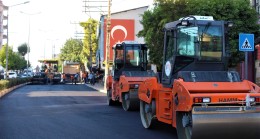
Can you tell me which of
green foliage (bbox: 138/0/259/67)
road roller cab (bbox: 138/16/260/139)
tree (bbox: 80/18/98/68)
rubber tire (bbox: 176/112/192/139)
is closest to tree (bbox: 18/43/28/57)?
tree (bbox: 80/18/98/68)

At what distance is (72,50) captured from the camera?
9075cm

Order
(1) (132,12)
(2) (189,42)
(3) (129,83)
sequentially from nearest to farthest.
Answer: (2) (189,42) < (3) (129,83) < (1) (132,12)

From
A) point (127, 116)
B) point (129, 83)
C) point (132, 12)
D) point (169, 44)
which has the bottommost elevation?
point (127, 116)

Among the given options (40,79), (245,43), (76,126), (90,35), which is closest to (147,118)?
(76,126)

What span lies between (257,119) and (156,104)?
10.8 feet

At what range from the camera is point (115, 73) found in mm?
18875

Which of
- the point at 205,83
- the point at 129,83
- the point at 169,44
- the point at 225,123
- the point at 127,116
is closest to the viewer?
the point at 225,123

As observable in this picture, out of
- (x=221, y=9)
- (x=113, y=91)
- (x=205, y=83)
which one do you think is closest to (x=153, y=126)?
(x=205, y=83)

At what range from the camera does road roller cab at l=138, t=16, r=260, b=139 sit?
8141 millimetres

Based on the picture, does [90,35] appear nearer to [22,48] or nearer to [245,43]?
[245,43]

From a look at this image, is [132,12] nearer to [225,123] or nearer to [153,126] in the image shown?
[153,126]

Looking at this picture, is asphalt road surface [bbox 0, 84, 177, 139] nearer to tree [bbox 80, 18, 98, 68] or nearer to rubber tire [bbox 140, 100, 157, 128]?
rubber tire [bbox 140, 100, 157, 128]

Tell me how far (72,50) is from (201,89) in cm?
8333

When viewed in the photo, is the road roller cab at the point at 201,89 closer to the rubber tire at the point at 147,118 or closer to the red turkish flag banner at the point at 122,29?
the rubber tire at the point at 147,118
